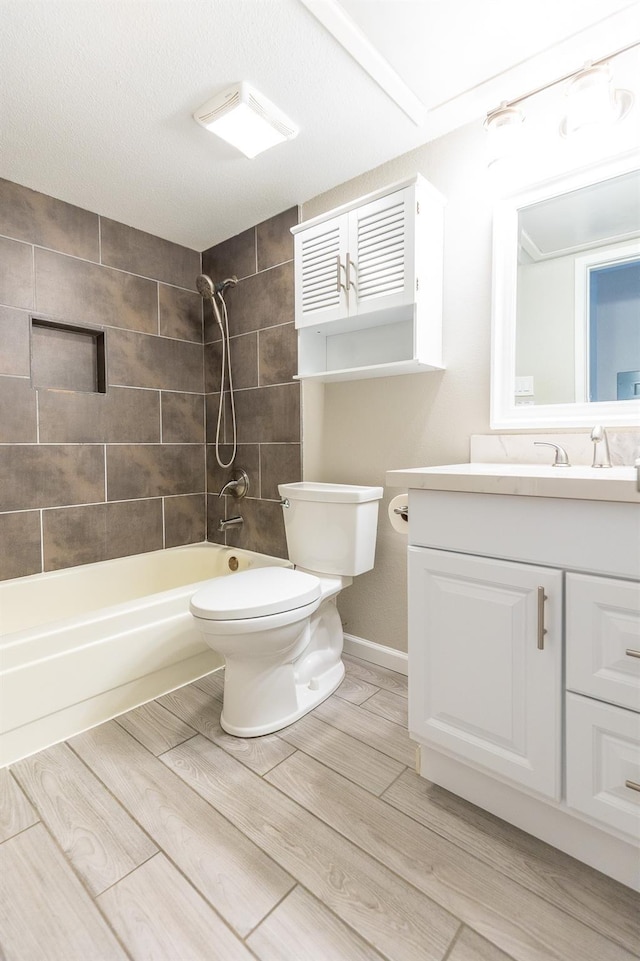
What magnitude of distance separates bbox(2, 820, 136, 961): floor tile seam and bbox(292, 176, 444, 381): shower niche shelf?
168cm

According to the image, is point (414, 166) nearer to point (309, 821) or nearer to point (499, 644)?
point (499, 644)

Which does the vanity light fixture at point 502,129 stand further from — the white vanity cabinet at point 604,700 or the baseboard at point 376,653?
the baseboard at point 376,653

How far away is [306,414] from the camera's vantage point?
7.22ft

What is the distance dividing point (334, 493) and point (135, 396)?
1.29m

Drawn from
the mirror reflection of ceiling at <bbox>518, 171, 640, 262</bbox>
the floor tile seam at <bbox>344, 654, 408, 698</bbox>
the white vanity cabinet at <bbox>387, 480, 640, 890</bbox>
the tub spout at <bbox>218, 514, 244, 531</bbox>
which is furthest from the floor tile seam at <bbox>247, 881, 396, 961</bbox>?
the mirror reflection of ceiling at <bbox>518, 171, 640, 262</bbox>

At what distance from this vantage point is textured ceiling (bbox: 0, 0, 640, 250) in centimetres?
125

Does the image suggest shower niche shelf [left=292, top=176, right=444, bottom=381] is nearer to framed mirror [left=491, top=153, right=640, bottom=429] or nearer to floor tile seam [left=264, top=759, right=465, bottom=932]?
framed mirror [left=491, top=153, right=640, bottom=429]

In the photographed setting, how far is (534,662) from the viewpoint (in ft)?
3.29

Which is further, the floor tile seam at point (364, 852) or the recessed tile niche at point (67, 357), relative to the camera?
the recessed tile niche at point (67, 357)

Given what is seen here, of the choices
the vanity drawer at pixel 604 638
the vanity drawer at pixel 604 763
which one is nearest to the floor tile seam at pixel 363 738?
the vanity drawer at pixel 604 763

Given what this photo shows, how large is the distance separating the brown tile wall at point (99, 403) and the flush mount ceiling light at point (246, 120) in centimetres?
95

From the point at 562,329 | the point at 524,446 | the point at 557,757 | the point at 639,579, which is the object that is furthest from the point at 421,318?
the point at 557,757

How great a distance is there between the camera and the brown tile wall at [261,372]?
2.24m

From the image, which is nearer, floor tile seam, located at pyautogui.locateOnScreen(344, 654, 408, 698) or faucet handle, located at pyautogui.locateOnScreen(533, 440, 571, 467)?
Answer: faucet handle, located at pyautogui.locateOnScreen(533, 440, 571, 467)
